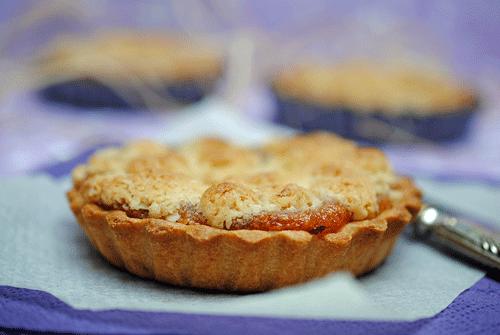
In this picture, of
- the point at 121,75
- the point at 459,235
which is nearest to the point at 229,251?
the point at 459,235

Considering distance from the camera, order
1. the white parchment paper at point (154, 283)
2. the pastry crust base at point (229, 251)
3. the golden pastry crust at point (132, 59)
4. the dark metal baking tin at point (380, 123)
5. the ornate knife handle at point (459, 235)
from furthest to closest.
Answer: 1. the golden pastry crust at point (132, 59)
2. the dark metal baking tin at point (380, 123)
3. the ornate knife handle at point (459, 235)
4. the pastry crust base at point (229, 251)
5. the white parchment paper at point (154, 283)

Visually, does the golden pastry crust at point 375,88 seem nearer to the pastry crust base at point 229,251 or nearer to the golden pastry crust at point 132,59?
the golden pastry crust at point 132,59

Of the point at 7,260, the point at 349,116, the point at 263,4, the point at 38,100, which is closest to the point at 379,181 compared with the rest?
the point at 7,260

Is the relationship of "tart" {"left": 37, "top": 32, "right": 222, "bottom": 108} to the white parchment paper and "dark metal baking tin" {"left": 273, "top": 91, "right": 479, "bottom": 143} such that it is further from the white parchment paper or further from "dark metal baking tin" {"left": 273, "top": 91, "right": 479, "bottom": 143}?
the white parchment paper

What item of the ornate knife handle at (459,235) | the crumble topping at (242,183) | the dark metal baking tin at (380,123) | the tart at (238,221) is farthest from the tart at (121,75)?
the ornate knife handle at (459,235)

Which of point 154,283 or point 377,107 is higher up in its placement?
point 377,107

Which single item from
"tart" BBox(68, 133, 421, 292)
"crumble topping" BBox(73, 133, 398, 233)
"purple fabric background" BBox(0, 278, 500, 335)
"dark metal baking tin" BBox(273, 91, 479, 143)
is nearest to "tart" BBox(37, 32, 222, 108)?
"dark metal baking tin" BBox(273, 91, 479, 143)

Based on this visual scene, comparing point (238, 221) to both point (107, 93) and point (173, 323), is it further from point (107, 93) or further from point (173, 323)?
point (107, 93)
